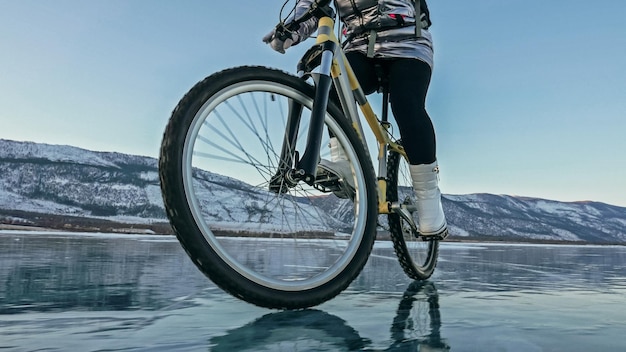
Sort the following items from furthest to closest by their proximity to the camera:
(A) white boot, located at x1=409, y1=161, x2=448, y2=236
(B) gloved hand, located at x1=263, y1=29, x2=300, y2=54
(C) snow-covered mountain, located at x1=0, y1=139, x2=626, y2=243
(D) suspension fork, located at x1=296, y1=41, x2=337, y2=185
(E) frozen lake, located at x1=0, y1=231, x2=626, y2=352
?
1. (C) snow-covered mountain, located at x1=0, y1=139, x2=626, y2=243
2. (A) white boot, located at x1=409, y1=161, x2=448, y2=236
3. (B) gloved hand, located at x1=263, y1=29, x2=300, y2=54
4. (D) suspension fork, located at x1=296, y1=41, x2=337, y2=185
5. (E) frozen lake, located at x1=0, y1=231, x2=626, y2=352

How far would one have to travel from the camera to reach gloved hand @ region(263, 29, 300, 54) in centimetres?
254

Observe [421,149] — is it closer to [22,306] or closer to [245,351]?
[245,351]

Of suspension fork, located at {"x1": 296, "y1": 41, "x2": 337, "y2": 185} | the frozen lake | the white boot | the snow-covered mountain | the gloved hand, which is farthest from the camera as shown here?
the snow-covered mountain

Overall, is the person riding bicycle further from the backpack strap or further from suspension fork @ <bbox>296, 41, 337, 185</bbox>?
suspension fork @ <bbox>296, 41, 337, 185</bbox>

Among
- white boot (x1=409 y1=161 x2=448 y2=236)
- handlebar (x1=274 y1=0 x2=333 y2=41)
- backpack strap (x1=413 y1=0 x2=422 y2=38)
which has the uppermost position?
backpack strap (x1=413 y1=0 x2=422 y2=38)

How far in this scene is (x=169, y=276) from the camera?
10.4 ft

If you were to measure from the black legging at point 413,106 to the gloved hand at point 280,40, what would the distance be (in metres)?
0.61

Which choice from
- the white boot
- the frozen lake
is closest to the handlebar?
the white boot

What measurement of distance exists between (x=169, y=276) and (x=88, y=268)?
A: 90 cm

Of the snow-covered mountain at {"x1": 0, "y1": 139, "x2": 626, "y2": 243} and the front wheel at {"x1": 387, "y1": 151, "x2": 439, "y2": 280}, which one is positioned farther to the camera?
the snow-covered mountain at {"x1": 0, "y1": 139, "x2": 626, "y2": 243}

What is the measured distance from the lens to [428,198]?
2910mm

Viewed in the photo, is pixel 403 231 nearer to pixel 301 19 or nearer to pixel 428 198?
pixel 428 198

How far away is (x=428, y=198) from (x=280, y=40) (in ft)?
4.07

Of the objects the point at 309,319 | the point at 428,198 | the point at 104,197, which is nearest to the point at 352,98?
the point at 428,198
